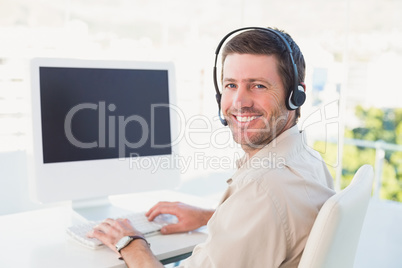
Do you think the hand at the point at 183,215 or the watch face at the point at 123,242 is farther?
the hand at the point at 183,215

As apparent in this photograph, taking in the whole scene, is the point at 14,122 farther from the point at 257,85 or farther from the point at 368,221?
the point at 368,221

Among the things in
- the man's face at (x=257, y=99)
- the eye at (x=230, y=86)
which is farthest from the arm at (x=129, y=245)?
the eye at (x=230, y=86)

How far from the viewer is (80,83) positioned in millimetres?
1450

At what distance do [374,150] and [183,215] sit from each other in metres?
5.52

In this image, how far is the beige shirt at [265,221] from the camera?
93 cm

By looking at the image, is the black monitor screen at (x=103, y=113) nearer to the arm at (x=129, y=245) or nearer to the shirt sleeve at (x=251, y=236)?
the arm at (x=129, y=245)

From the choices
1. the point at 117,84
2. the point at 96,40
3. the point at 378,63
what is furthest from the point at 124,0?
the point at 117,84

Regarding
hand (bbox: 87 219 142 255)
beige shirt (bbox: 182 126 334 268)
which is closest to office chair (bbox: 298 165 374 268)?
beige shirt (bbox: 182 126 334 268)

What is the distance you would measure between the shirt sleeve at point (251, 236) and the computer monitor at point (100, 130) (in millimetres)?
650

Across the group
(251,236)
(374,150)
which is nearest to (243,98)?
(251,236)

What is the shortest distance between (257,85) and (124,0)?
4.91 meters

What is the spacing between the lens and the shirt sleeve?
3.03 feet

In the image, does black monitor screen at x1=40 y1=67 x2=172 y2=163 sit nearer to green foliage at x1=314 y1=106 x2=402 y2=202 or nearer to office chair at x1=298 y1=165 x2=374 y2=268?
office chair at x1=298 y1=165 x2=374 y2=268

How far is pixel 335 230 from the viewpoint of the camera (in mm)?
837
